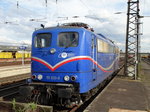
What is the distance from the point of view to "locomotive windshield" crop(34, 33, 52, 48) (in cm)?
820

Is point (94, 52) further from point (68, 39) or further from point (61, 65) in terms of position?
point (61, 65)

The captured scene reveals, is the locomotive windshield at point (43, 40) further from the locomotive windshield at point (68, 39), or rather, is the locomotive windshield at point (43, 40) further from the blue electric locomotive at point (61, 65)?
the locomotive windshield at point (68, 39)

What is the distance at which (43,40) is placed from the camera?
8.31 meters

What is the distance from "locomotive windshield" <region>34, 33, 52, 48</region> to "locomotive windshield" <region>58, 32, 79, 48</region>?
18.7 inches

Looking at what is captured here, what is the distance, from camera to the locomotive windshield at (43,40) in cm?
820

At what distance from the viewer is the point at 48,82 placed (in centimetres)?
787

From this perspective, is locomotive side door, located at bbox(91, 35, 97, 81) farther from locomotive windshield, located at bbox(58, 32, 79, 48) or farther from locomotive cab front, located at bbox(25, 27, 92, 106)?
locomotive windshield, located at bbox(58, 32, 79, 48)

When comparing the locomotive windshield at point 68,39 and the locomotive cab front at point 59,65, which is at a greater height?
the locomotive windshield at point 68,39

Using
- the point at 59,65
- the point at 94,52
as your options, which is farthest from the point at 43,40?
the point at 94,52

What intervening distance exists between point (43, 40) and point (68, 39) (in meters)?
1.07

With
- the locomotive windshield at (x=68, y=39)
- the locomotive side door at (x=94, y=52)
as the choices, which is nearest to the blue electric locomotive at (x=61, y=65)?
the locomotive windshield at (x=68, y=39)

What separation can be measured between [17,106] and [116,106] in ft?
12.3

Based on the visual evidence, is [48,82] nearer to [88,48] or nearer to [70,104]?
[70,104]

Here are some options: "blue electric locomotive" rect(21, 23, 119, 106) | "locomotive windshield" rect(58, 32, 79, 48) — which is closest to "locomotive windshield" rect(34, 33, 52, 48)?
"blue electric locomotive" rect(21, 23, 119, 106)
